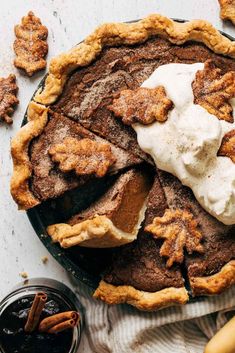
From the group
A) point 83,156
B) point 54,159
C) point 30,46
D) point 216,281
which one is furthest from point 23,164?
point 216,281

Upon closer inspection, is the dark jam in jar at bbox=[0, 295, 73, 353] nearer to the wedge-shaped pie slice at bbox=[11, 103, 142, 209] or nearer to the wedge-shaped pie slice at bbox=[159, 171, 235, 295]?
the wedge-shaped pie slice at bbox=[11, 103, 142, 209]

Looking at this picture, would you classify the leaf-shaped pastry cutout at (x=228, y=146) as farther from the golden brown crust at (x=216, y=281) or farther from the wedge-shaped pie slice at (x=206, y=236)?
the golden brown crust at (x=216, y=281)

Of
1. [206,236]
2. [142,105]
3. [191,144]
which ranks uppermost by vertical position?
[142,105]

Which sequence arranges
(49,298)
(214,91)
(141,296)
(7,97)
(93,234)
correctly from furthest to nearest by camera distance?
1. (7,97)
2. (49,298)
3. (141,296)
4. (214,91)
5. (93,234)

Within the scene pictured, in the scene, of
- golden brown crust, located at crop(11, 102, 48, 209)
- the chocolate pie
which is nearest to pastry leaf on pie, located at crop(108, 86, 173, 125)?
the chocolate pie

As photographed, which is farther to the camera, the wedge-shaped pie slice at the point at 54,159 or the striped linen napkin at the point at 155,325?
the striped linen napkin at the point at 155,325

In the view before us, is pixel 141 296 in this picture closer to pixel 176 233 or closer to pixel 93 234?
pixel 176 233

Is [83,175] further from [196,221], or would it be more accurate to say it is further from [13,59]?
[13,59]

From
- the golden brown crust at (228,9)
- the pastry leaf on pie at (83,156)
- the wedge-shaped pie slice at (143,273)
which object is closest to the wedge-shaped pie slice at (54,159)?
the pastry leaf on pie at (83,156)
